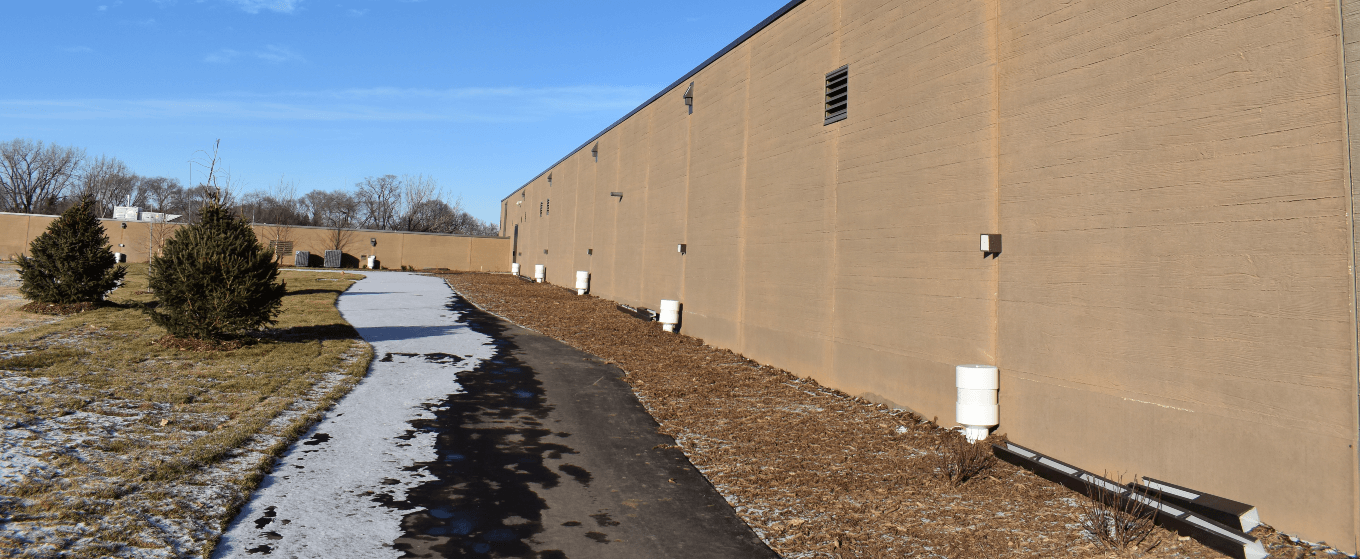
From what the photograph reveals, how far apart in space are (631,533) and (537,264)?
113ft

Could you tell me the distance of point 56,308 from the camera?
1552 centimetres

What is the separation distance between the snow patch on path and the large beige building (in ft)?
20.2

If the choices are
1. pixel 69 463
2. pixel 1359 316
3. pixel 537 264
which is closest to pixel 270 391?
pixel 69 463

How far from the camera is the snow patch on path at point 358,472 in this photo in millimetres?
4805

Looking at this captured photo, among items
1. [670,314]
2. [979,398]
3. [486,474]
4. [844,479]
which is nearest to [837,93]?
[979,398]

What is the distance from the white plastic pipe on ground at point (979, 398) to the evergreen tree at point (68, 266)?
19.5 m

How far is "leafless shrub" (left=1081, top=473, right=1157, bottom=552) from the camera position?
4820 millimetres

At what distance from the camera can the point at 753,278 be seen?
533 inches

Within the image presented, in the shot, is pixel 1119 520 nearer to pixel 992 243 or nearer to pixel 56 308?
pixel 992 243

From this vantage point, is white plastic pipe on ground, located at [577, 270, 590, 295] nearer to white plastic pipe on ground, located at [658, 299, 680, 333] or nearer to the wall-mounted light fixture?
white plastic pipe on ground, located at [658, 299, 680, 333]

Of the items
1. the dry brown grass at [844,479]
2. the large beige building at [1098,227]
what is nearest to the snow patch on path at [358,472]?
the dry brown grass at [844,479]

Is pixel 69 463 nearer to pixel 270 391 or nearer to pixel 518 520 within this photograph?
pixel 270 391

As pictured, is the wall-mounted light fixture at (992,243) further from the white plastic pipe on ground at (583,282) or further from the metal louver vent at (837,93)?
the white plastic pipe on ground at (583,282)

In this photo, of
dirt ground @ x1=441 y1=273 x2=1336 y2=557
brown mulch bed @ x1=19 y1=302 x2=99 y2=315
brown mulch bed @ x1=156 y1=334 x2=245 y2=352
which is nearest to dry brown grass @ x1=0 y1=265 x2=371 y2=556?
brown mulch bed @ x1=156 y1=334 x2=245 y2=352
